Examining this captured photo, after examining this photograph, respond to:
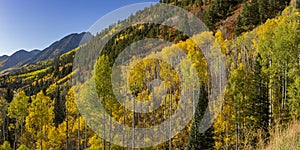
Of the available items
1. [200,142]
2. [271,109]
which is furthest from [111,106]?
[271,109]

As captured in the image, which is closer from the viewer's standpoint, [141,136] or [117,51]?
[141,136]

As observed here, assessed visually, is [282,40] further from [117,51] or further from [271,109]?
[117,51]

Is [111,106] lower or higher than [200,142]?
higher

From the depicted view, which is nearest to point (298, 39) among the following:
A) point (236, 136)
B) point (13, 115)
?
point (236, 136)

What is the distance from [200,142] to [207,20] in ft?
218

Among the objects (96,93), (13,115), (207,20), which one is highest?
(207,20)

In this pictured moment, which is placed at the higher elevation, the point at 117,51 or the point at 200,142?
the point at 117,51

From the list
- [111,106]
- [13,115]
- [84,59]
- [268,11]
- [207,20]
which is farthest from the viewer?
[84,59]

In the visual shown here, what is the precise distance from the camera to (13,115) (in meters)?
32.2

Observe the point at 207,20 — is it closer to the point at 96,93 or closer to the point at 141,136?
the point at 141,136

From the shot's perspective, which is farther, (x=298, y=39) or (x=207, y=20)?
(x=207, y=20)

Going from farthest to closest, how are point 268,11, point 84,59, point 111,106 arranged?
point 84,59
point 268,11
point 111,106

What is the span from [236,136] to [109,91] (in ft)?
37.9

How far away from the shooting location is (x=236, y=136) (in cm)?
2384
